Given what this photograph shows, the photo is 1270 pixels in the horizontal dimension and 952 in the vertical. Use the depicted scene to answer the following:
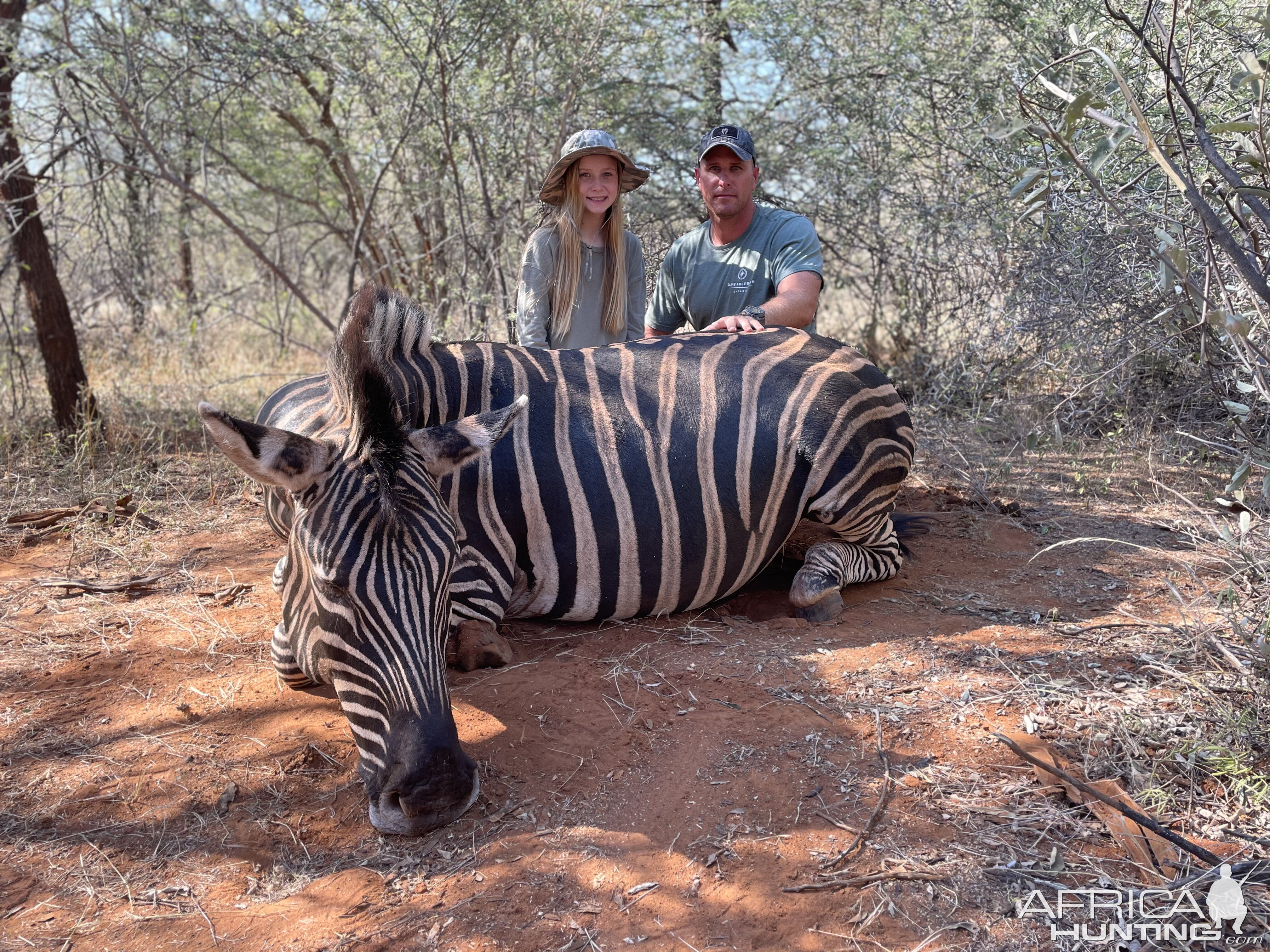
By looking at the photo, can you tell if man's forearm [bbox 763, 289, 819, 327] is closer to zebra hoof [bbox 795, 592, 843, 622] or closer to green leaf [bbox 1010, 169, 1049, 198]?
zebra hoof [bbox 795, 592, 843, 622]

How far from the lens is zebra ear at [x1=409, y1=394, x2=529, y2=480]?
2902 mm

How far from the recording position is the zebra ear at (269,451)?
2.54 m

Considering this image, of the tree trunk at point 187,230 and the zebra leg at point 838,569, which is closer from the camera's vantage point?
the zebra leg at point 838,569

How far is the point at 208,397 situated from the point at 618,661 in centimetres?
582

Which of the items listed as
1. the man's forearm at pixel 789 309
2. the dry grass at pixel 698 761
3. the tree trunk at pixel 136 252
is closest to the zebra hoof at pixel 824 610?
the dry grass at pixel 698 761

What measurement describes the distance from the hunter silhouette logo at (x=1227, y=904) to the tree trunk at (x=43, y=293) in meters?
7.13

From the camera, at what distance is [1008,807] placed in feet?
8.62

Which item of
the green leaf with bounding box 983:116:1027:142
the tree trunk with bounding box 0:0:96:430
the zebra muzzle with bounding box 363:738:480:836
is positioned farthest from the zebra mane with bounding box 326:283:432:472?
the tree trunk with bounding box 0:0:96:430

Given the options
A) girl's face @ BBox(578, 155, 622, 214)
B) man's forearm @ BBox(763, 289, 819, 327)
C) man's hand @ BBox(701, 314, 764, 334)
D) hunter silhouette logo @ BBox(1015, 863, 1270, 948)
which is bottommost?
hunter silhouette logo @ BBox(1015, 863, 1270, 948)

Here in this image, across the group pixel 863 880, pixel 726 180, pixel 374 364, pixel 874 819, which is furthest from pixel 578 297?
pixel 863 880

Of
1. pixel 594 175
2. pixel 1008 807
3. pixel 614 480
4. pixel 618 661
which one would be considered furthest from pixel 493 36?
pixel 1008 807

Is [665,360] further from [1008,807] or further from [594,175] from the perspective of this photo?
[1008,807]

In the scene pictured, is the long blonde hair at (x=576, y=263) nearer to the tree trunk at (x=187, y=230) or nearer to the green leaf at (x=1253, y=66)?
the green leaf at (x=1253, y=66)

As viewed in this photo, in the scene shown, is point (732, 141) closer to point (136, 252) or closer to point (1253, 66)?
point (1253, 66)
